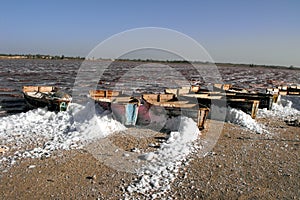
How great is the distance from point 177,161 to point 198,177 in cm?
101

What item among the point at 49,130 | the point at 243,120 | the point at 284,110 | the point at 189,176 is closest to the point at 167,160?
the point at 189,176

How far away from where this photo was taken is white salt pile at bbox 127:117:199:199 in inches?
239

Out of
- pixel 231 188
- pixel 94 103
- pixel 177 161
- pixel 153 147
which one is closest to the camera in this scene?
pixel 231 188

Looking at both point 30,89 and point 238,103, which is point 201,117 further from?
point 30,89

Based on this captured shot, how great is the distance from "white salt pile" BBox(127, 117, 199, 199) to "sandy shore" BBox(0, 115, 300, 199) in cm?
18

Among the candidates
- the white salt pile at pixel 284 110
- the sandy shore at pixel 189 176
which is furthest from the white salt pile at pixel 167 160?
the white salt pile at pixel 284 110

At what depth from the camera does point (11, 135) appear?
9711 millimetres

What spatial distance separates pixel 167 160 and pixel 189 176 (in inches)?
41.1

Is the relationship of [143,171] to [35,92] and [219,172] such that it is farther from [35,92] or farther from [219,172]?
[35,92]

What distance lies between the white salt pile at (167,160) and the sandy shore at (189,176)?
183 millimetres

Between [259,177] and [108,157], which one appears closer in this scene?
[259,177]

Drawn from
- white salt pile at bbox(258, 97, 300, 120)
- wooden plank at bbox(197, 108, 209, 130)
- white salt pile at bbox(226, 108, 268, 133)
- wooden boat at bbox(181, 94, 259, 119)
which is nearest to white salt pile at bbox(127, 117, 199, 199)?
wooden plank at bbox(197, 108, 209, 130)

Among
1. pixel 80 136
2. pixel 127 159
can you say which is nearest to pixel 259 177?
pixel 127 159

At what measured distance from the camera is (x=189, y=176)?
672cm
